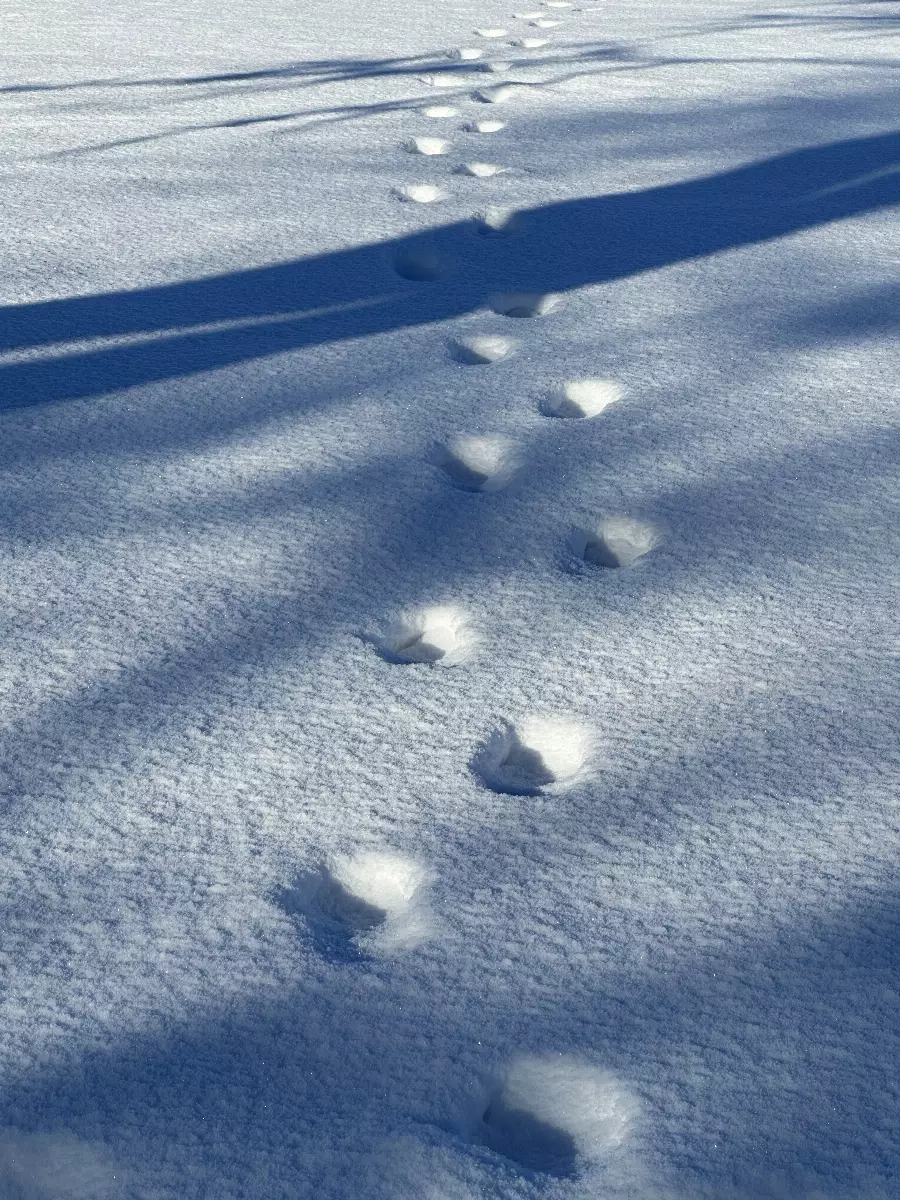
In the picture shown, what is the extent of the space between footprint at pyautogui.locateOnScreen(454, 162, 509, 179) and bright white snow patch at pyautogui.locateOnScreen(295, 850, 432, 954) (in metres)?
1.85

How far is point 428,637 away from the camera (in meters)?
1.16

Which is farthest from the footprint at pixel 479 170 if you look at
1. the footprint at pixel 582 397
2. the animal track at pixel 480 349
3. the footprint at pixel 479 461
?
the footprint at pixel 479 461

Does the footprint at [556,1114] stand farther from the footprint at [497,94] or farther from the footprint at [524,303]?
the footprint at [497,94]

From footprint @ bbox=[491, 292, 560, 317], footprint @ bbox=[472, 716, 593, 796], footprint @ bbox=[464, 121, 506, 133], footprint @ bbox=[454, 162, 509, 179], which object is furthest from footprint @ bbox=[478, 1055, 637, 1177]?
footprint @ bbox=[464, 121, 506, 133]

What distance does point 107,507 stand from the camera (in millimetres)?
1319

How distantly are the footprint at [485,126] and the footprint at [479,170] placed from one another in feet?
1.01

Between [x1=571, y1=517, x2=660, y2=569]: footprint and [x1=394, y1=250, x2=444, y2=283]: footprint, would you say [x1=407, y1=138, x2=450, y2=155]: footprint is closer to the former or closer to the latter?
[x1=394, y1=250, x2=444, y2=283]: footprint

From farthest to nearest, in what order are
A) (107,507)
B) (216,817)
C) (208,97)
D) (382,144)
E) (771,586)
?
(208,97) < (382,144) < (107,507) < (771,586) < (216,817)

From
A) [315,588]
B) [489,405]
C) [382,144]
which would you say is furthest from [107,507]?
[382,144]

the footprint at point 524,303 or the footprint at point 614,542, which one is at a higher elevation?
the footprint at point 524,303

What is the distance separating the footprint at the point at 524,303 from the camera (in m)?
1.87

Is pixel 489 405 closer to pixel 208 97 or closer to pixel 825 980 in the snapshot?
pixel 825 980

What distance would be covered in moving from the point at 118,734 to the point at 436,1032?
14.9 inches

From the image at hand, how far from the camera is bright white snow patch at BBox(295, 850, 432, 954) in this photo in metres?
0.84
